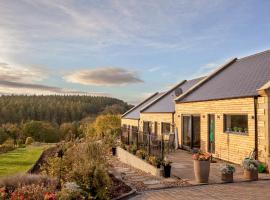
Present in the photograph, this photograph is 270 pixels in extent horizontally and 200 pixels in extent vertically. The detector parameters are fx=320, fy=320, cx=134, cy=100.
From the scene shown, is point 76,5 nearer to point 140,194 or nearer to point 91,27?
point 91,27

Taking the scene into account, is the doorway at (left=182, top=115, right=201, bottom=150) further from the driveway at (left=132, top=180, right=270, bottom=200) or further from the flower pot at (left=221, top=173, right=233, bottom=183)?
the driveway at (left=132, top=180, right=270, bottom=200)

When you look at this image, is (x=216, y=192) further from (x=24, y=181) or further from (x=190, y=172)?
(x=24, y=181)

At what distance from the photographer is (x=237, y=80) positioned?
1794 cm

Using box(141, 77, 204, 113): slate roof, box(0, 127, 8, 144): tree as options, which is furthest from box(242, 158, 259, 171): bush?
box(0, 127, 8, 144): tree

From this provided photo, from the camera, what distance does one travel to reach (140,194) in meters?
9.87

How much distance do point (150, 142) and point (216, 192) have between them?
267 inches

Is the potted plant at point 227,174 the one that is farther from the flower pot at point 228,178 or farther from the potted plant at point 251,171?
the potted plant at point 251,171

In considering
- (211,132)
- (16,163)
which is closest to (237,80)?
(211,132)

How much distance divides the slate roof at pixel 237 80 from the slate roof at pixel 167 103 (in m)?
3.59

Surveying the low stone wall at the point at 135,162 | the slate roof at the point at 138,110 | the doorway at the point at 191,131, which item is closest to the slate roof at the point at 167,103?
the doorway at the point at 191,131

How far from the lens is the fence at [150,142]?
15123 millimetres

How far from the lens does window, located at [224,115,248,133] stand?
49.7 ft

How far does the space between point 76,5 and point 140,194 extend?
26.4ft

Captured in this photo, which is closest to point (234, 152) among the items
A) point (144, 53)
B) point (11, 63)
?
point (144, 53)
